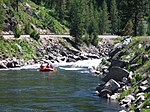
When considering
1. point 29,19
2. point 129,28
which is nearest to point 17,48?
point 29,19

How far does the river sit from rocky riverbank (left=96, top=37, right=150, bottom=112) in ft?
5.13

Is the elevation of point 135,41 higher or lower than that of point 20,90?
higher

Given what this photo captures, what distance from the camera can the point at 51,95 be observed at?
147 feet

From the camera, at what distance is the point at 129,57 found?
58.6 m

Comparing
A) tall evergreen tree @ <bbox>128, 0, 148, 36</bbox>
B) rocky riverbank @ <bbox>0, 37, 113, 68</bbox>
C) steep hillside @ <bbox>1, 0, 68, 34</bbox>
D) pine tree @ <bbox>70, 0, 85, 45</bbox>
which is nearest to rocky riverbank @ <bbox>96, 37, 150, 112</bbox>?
tall evergreen tree @ <bbox>128, 0, 148, 36</bbox>

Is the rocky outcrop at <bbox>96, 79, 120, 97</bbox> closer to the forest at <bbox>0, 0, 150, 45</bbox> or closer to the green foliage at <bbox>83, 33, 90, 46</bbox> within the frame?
the forest at <bbox>0, 0, 150, 45</bbox>

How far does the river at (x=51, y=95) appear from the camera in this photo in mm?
37094

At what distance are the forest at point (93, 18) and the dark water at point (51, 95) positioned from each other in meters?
34.5

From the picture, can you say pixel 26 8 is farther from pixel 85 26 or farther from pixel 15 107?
pixel 15 107

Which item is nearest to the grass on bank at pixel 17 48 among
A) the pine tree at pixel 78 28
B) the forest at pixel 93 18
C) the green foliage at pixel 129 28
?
the forest at pixel 93 18

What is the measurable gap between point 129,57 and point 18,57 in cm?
→ 3876

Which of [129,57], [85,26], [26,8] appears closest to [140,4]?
[129,57]

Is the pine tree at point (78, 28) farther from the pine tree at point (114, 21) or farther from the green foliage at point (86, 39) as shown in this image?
the pine tree at point (114, 21)

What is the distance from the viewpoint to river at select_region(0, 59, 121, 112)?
37.1m
